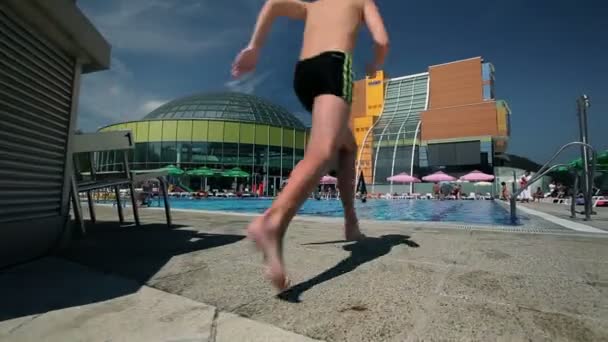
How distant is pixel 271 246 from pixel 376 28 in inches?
54.5

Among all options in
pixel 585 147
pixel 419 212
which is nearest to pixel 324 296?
pixel 585 147

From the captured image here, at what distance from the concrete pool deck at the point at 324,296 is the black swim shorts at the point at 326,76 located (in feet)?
3.20

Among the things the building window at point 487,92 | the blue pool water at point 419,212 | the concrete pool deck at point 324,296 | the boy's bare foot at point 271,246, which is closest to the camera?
the concrete pool deck at point 324,296

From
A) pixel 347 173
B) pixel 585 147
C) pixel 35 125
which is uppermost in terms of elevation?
pixel 585 147

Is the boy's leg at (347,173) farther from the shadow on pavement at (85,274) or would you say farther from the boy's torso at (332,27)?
the shadow on pavement at (85,274)

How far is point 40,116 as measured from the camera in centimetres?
256

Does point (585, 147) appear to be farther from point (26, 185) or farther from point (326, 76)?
point (26, 185)

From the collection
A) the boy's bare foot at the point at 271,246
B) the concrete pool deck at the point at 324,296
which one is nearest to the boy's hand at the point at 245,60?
the boy's bare foot at the point at 271,246

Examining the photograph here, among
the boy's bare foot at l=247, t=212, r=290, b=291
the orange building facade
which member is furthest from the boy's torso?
the orange building facade

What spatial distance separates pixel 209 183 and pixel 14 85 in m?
36.4

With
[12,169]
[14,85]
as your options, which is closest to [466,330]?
[12,169]

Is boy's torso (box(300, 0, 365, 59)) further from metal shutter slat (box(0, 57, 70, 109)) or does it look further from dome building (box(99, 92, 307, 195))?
dome building (box(99, 92, 307, 195))

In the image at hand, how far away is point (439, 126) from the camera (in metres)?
43.2

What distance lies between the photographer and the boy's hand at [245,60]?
2.08m
